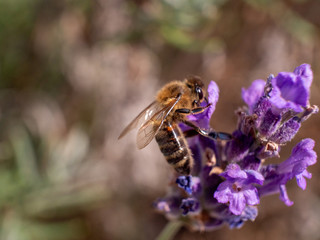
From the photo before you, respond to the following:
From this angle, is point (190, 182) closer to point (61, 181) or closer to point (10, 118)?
point (61, 181)

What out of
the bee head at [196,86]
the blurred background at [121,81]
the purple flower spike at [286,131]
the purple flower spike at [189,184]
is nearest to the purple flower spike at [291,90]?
the purple flower spike at [286,131]

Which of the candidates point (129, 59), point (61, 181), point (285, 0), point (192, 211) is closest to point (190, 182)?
point (192, 211)

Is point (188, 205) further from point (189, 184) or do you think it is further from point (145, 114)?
point (145, 114)

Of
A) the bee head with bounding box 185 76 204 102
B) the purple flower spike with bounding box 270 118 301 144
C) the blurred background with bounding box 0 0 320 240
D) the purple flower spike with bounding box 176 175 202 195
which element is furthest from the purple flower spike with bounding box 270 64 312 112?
the blurred background with bounding box 0 0 320 240

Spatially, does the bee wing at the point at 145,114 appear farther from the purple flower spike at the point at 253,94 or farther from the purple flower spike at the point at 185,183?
the purple flower spike at the point at 253,94

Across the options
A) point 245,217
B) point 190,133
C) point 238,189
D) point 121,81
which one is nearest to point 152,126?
point 190,133

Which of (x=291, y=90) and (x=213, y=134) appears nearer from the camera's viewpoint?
(x=291, y=90)

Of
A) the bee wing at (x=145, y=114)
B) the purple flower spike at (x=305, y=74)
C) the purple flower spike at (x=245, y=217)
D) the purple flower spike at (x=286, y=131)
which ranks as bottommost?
the purple flower spike at (x=245, y=217)
